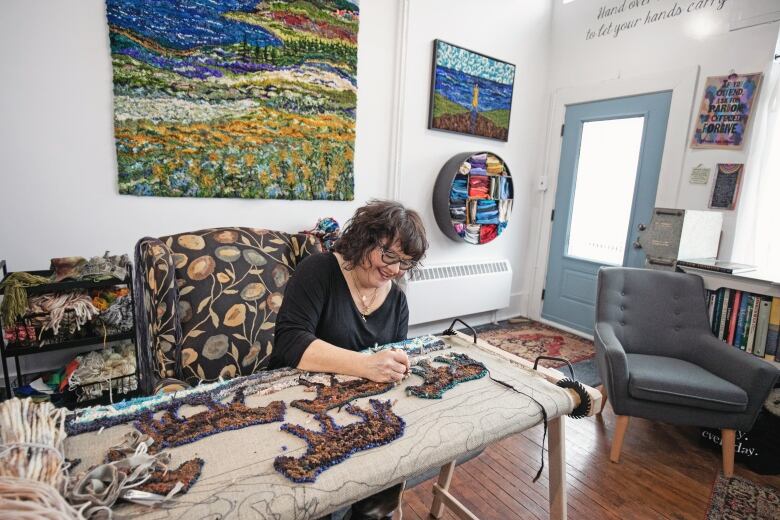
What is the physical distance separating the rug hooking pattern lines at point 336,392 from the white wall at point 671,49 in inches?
114

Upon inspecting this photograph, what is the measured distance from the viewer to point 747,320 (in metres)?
2.11

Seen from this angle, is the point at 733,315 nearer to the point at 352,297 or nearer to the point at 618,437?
the point at 618,437

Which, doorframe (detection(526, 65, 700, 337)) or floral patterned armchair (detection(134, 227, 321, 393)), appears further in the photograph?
doorframe (detection(526, 65, 700, 337))

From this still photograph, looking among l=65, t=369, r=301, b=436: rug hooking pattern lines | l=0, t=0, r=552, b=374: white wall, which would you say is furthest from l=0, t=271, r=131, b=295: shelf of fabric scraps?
l=65, t=369, r=301, b=436: rug hooking pattern lines

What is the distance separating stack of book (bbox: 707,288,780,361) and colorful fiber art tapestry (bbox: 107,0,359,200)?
2.29 meters

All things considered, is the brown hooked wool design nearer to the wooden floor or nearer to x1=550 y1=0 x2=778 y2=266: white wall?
the wooden floor

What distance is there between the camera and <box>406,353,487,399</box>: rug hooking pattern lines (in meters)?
0.94

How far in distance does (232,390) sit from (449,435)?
0.49 meters

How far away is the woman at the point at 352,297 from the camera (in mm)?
1060

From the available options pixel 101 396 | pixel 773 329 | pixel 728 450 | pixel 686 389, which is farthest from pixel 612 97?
pixel 101 396

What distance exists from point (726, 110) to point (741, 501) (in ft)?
7.73

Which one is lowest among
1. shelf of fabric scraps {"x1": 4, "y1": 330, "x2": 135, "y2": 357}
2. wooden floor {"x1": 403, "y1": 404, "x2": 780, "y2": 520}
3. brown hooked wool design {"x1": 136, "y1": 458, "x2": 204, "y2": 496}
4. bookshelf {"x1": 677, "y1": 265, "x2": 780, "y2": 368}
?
wooden floor {"x1": 403, "y1": 404, "x2": 780, "y2": 520}

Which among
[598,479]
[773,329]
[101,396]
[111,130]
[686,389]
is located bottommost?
[598,479]

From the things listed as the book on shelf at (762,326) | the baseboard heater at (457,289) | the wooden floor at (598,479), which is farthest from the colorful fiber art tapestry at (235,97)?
the book on shelf at (762,326)
